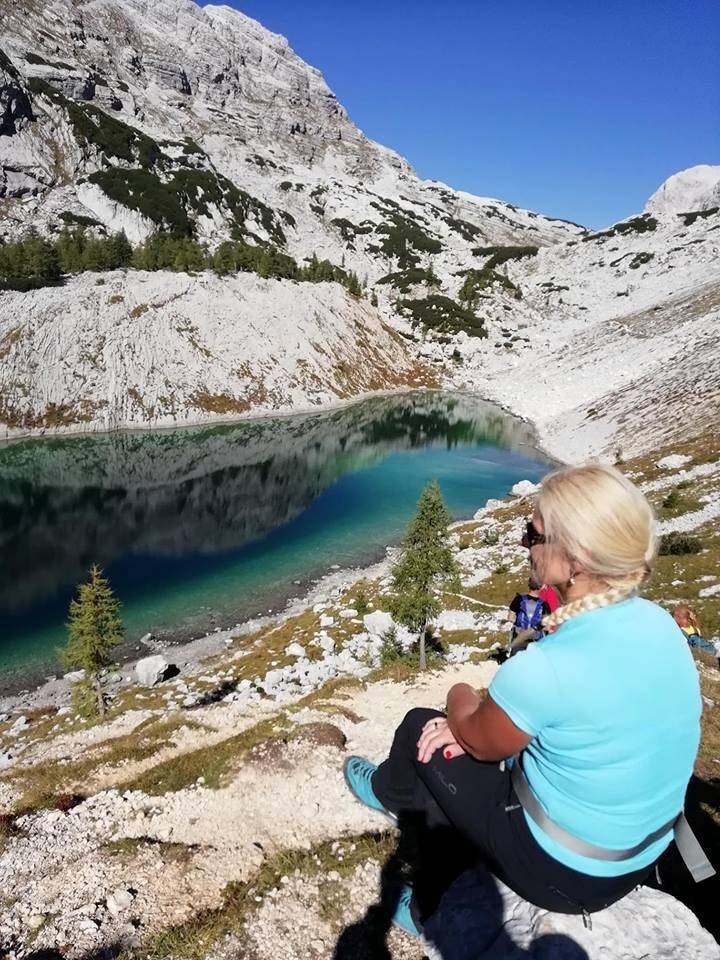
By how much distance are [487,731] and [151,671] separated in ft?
95.9

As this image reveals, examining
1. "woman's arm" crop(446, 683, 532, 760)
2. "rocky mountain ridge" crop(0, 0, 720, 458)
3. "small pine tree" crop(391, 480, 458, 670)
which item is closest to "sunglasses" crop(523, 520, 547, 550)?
"woman's arm" crop(446, 683, 532, 760)

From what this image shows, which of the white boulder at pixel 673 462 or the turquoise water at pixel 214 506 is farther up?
the white boulder at pixel 673 462

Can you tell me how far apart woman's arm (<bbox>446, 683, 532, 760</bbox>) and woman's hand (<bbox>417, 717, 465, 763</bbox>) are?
30.0 inches

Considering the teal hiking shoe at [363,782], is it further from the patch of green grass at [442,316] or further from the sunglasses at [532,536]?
the patch of green grass at [442,316]

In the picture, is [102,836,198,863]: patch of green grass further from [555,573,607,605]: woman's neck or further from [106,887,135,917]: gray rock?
[555,573,607,605]: woman's neck

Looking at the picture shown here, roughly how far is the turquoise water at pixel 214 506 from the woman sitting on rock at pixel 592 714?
33774 millimetres

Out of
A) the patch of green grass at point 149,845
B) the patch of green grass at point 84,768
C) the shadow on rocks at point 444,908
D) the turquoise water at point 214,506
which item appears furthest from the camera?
the turquoise water at point 214,506

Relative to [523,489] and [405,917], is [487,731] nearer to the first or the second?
[405,917]

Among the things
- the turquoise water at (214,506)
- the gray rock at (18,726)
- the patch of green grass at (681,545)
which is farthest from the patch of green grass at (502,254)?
the gray rock at (18,726)

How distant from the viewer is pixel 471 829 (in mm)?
4719

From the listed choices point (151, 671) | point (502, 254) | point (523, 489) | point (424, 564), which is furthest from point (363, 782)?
point (502, 254)

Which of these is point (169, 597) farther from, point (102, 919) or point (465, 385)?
point (465, 385)

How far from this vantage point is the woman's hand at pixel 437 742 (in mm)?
4887

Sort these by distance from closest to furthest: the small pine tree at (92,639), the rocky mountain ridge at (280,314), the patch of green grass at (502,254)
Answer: the small pine tree at (92,639) → the rocky mountain ridge at (280,314) → the patch of green grass at (502,254)
